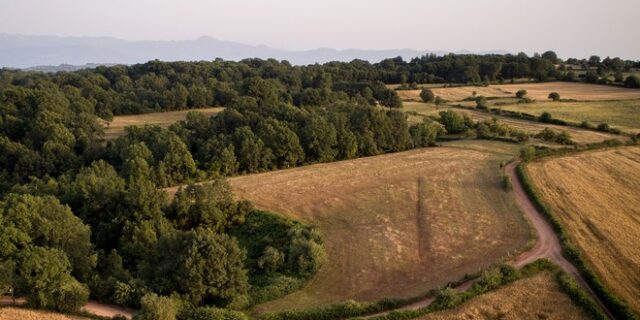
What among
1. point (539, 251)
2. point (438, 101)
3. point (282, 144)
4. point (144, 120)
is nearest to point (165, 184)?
point (282, 144)

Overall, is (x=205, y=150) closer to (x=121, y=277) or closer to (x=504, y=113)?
(x=121, y=277)

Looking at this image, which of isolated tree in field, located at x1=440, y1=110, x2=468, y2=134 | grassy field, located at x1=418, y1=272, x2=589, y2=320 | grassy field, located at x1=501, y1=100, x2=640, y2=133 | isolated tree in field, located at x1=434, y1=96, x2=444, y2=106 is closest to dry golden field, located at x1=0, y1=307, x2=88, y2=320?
grassy field, located at x1=418, y1=272, x2=589, y2=320

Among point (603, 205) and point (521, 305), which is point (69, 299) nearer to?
point (521, 305)

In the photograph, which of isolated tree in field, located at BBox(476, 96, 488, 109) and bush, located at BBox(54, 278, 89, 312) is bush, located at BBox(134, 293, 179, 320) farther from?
isolated tree in field, located at BBox(476, 96, 488, 109)

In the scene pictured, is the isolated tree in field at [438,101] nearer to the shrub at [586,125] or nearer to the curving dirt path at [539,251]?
the shrub at [586,125]

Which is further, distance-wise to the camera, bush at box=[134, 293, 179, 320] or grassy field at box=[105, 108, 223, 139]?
grassy field at box=[105, 108, 223, 139]

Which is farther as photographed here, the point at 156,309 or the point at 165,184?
the point at 165,184
